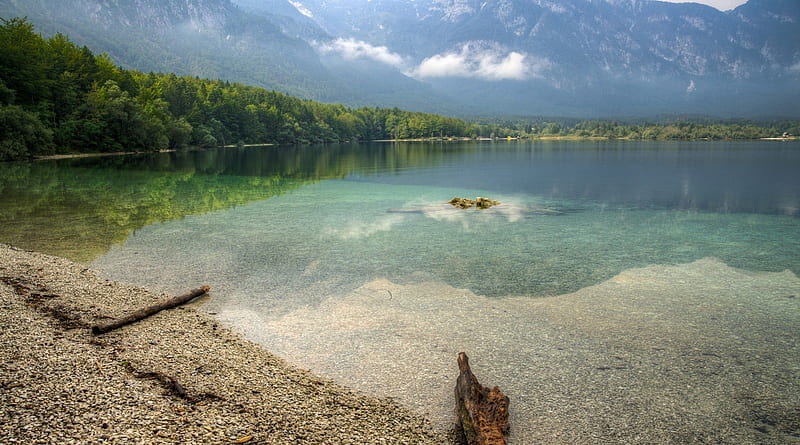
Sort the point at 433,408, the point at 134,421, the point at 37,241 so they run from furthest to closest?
1. the point at 37,241
2. the point at 433,408
3. the point at 134,421

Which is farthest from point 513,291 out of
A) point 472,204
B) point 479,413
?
point 472,204

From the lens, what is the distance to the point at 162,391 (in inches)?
320

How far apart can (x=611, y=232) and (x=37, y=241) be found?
2600cm

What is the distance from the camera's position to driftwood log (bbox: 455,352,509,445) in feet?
23.9

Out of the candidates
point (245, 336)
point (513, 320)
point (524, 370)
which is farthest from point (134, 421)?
point (513, 320)

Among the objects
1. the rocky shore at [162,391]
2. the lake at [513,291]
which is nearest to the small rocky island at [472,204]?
the lake at [513,291]

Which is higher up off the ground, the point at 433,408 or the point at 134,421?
the point at 134,421

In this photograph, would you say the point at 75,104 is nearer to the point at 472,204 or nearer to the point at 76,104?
the point at 76,104

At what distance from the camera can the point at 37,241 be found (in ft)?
66.4

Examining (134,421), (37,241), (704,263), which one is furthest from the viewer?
(37,241)

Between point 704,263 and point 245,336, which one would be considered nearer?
point 245,336

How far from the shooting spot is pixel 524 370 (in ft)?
32.7

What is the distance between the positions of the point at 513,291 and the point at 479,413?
7.51 m

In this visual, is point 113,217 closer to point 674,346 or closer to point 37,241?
point 37,241
